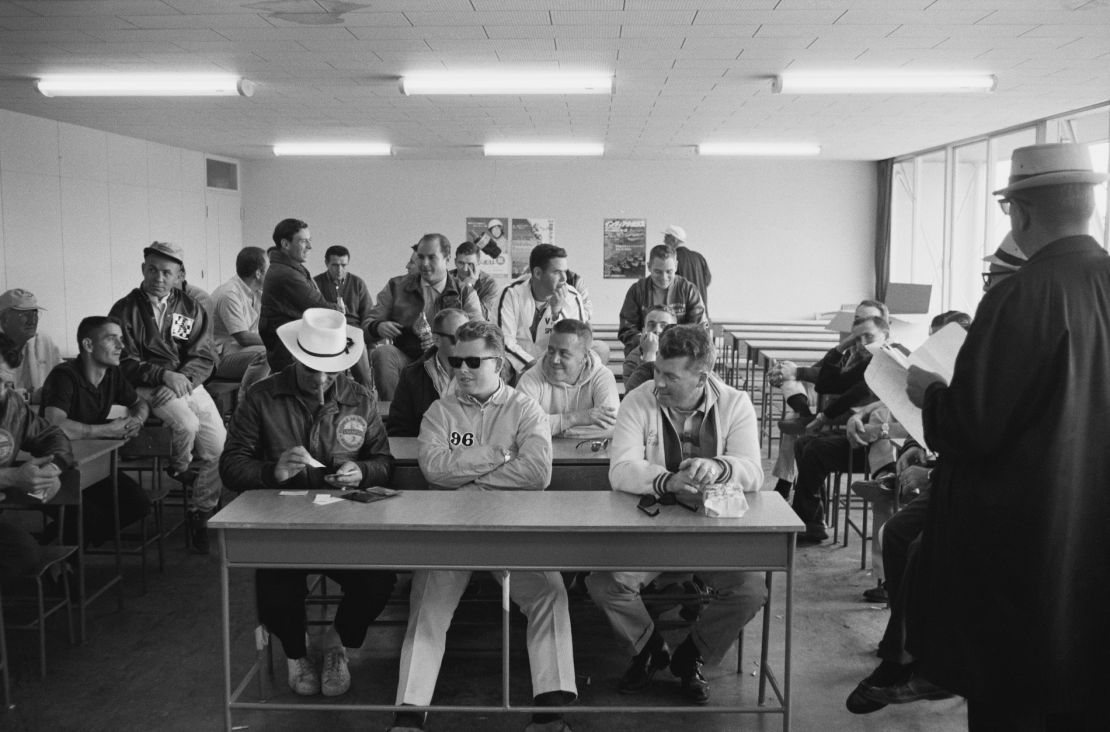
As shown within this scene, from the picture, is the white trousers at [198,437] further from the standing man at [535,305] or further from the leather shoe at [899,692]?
the leather shoe at [899,692]

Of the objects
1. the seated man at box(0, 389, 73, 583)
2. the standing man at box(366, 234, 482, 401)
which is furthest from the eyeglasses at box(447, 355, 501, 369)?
the standing man at box(366, 234, 482, 401)

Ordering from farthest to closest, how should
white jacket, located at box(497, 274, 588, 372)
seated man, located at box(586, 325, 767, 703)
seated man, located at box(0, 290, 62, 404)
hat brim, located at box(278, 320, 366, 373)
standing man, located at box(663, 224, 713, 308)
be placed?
1. standing man, located at box(663, 224, 713, 308)
2. white jacket, located at box(497, 274, 588, 372)
3. seated man, located at box(0, 290, 62, 404)
4. hat brim, located at box(278, 320, 366, 373)
5. seated man, located at box(586, 325, 767, 703)

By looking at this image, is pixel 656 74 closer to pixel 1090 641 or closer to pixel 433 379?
pixel 433 379

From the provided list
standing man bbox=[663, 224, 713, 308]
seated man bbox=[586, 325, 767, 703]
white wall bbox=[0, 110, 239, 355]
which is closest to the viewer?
seated man bbox=[586, 325, 767, 703]

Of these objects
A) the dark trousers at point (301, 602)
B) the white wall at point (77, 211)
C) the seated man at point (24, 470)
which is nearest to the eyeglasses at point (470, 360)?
the dark trousers at point (301, 602)

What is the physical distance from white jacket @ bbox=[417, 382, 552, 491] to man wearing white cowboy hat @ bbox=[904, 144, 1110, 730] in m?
1.74

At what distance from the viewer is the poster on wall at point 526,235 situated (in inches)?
568

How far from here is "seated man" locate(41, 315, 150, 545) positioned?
4.69 meters

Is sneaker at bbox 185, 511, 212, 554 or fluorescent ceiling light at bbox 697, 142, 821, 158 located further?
fluorescent ceiling light at bbox 697, 142, 821, 158

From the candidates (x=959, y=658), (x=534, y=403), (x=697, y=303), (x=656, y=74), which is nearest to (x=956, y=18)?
(x=656, y=74)

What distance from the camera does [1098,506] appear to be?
7.16ft

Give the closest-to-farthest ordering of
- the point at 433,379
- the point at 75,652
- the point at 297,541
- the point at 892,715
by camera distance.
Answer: the point at 297,541
the point at 892,715
the point at 75,652
the point at 433,379

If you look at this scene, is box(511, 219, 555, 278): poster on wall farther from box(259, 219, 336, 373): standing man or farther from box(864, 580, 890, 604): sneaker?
box(864, 580, 890, 604): sneaker

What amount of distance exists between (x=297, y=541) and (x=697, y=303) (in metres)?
4.92
